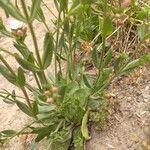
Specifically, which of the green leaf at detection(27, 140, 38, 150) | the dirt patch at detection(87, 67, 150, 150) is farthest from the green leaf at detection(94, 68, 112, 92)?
the green leaf at detection(27, 140, 38, 150)

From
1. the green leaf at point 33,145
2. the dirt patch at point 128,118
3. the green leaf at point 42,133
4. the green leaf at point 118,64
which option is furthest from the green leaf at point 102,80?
the green leaf at point 33,145

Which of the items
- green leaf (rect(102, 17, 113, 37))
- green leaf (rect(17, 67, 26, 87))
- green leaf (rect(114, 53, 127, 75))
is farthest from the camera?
green leaf (rect(114, 53, 127, 75))

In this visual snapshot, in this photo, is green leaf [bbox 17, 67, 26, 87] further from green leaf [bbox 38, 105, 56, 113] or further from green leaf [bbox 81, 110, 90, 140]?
green leaf [bbox 81, 110, 90, 140]

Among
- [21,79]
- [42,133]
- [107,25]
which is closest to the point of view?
[107,25]

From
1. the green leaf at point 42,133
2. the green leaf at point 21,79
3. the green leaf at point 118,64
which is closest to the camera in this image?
the green leaf at point 21,79

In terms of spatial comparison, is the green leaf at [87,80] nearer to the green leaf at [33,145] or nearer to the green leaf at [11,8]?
the green leaf at [33,145]

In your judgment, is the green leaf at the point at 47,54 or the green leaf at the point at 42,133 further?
the green leaf at the point at 42,133

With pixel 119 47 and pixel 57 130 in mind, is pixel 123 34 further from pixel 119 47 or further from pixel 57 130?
pixel 57 130

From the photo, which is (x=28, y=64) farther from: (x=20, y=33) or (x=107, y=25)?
(x=107, y=25)

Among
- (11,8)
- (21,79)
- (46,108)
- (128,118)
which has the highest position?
(11,8)

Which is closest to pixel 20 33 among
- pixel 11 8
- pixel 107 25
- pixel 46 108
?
pixel 11 8

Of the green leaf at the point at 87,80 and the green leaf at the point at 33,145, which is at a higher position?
the green leaf at the point at 87,80
